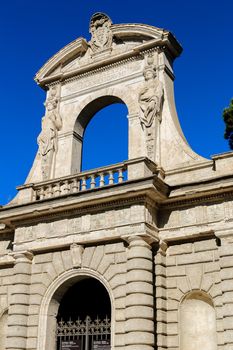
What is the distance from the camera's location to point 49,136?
1716 centimetres

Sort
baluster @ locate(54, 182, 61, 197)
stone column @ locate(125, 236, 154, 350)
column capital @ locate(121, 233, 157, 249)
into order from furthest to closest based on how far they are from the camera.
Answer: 1. baluster @ locate(54, 182, 61, 197)
2. column capital @ locate(121, 233, 157, 249)
3. stone column @ locate(125, 236, 154, 350)

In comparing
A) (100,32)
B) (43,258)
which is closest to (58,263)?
(43,258)

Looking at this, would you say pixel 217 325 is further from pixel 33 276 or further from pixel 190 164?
pixel 33 276

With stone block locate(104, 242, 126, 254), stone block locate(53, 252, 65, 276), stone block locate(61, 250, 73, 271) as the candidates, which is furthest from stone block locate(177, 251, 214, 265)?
stone block locate(53, 252, 65, 276)

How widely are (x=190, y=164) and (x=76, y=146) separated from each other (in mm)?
4493

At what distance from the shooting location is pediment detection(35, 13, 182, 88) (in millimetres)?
16328

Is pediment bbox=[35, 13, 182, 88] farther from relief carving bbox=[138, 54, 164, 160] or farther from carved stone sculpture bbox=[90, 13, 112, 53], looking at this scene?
relief carving bbox=[138, 54, 164, 160]

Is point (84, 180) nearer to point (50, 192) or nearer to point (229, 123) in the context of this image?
point (50, 192)

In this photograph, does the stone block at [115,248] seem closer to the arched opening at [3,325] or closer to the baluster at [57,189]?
the baluster at [57,189]

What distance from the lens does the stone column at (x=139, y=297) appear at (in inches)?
478

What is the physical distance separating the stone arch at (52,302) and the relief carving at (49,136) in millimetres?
3799

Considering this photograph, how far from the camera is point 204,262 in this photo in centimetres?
1310

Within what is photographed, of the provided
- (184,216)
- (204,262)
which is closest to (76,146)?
(184,216)

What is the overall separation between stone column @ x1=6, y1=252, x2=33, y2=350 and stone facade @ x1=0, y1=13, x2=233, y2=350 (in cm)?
3
